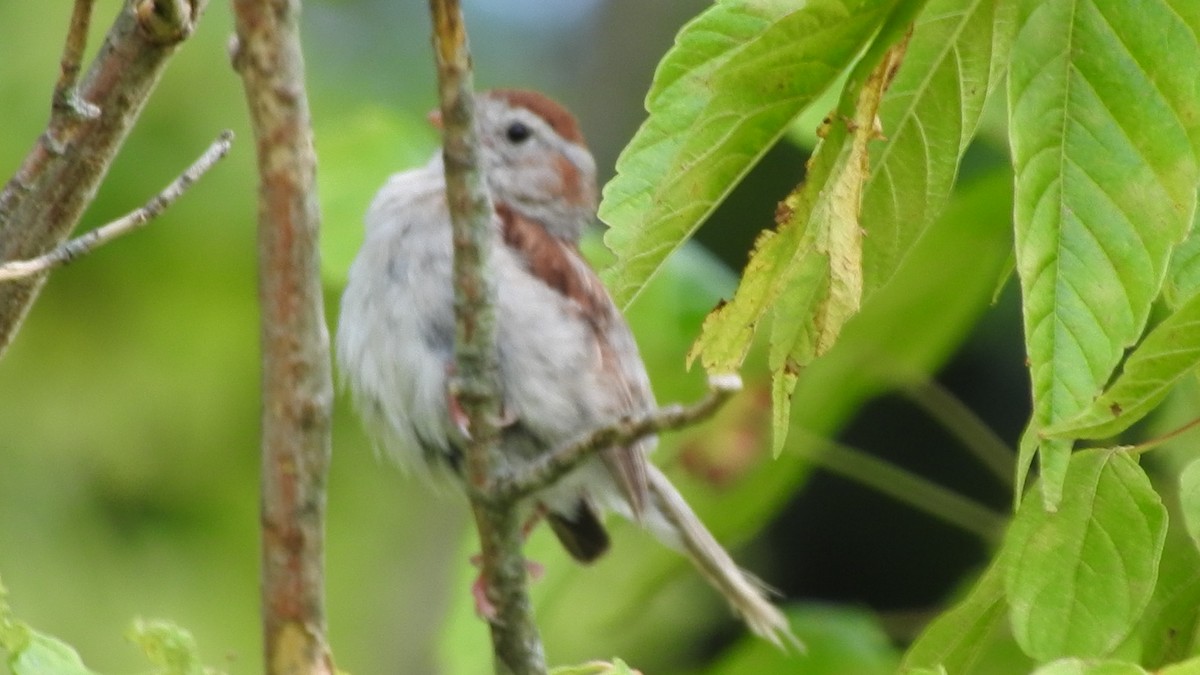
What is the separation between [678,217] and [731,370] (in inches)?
8.5

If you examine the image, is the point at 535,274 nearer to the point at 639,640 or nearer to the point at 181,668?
the point at 181,668

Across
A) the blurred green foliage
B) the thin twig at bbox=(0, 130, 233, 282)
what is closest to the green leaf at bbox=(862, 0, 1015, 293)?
the thin twig at bbox=(0, 130, 233, 282)

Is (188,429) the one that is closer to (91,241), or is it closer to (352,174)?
(352,174)

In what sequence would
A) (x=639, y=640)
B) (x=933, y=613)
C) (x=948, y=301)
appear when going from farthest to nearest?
(x=639, y=640) → (x=933, y=613) → (x=948, y=301)

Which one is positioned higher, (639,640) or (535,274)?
(535,274)

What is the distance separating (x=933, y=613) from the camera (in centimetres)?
475

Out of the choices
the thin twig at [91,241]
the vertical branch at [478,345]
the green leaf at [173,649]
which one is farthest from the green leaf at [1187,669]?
the thin twig at [91,241]

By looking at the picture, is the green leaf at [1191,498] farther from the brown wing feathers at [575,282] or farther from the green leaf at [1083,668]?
the brown wing feathers at [575,282]

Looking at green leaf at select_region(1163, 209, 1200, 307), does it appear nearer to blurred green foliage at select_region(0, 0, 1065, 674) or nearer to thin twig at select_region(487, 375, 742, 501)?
thin twig at select_region(487, 375, 742, 501)

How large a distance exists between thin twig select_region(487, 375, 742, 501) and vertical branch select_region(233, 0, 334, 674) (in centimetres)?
29

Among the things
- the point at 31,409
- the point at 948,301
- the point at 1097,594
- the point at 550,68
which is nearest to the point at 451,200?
the point at 1097,594

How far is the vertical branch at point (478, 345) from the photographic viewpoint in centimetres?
184

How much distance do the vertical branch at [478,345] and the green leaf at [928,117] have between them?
52 cm

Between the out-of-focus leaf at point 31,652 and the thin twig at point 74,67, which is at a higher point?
the thin twig at point 74,67
